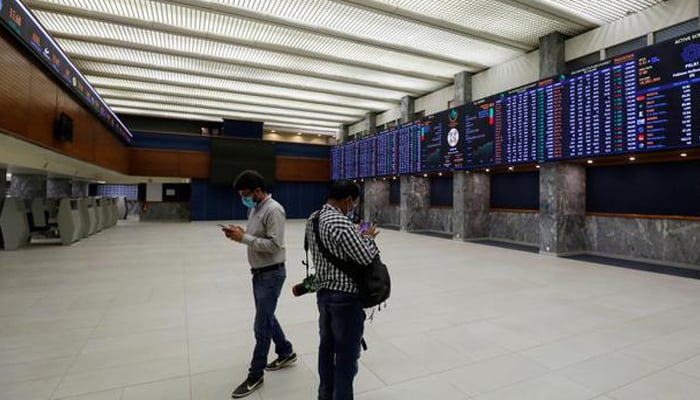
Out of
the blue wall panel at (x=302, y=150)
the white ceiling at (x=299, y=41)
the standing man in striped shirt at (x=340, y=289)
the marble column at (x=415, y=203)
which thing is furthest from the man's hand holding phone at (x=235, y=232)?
the blue wall panel at (x=302, y=150)

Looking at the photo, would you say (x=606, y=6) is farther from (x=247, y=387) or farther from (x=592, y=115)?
(x=247, y=387)

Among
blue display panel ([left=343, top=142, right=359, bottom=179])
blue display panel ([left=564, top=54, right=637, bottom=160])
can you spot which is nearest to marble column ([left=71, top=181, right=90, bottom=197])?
blue display panel ([left=343, top=142, right=359, bottom=179])

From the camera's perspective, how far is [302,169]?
19891 millimetres

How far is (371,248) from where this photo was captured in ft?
6.05

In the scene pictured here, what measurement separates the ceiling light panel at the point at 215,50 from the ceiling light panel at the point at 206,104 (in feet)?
17.3

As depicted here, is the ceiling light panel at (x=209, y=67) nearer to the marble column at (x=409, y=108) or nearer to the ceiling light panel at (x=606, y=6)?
the marble column at (x=409, y=108)

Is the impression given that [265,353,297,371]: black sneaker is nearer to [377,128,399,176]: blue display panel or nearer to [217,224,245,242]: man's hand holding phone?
[217,224,245,242]: man's hand holding phone

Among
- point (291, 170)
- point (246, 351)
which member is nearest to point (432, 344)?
point (246, 351)

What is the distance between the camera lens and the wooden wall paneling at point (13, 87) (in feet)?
14.7

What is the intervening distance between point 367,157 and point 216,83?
699 cm

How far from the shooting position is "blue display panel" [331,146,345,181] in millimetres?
18516

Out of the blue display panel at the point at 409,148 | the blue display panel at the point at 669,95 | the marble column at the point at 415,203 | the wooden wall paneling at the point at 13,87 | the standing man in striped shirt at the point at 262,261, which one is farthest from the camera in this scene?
the marble column at the point at 415,203

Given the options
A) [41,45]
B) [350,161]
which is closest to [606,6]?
Result: [41,45]

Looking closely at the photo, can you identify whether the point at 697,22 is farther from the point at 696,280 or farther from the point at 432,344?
the point at 432,344
